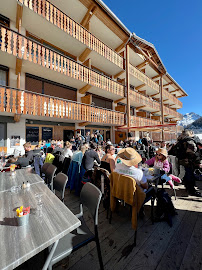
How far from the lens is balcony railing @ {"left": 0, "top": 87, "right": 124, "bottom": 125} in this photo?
6.00 meters

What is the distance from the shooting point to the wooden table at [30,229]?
92 cm

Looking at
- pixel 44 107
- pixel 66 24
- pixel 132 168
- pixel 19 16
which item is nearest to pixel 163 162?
pixel 132 168

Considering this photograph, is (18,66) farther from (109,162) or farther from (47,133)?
(109,162)

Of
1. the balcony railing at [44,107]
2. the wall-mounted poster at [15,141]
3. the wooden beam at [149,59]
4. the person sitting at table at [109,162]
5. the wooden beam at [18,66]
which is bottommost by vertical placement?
the person sitting at table at [109,162]

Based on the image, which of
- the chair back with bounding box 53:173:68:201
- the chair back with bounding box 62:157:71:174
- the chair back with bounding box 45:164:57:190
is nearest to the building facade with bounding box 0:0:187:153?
the chair back with bounding box 62:157:71:174

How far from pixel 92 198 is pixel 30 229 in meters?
0.81

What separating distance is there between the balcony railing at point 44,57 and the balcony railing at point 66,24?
1.65 metres

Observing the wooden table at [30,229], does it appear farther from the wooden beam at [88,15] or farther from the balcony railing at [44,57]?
the wooden beam at [88,15]

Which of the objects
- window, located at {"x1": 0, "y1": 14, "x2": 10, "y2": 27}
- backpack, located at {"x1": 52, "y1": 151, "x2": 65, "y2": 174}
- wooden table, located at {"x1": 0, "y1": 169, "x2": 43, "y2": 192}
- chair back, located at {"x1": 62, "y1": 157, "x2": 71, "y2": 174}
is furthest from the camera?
window, located at {"x1": 0, "y1": 14, "x2": 10, "y2": 27}

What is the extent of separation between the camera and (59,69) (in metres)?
7.63

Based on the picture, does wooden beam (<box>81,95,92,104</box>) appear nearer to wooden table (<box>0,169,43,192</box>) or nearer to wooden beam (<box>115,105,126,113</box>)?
wooden beam (<box>115,105,126,113</box>)

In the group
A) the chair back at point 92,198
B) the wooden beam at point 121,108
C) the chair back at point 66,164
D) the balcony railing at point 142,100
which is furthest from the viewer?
the balcony railing at point 142,100

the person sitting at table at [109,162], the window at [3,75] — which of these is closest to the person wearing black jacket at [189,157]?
the person sitting at table at [109,162]

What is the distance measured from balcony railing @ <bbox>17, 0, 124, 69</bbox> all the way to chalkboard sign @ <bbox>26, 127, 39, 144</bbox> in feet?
21.7
